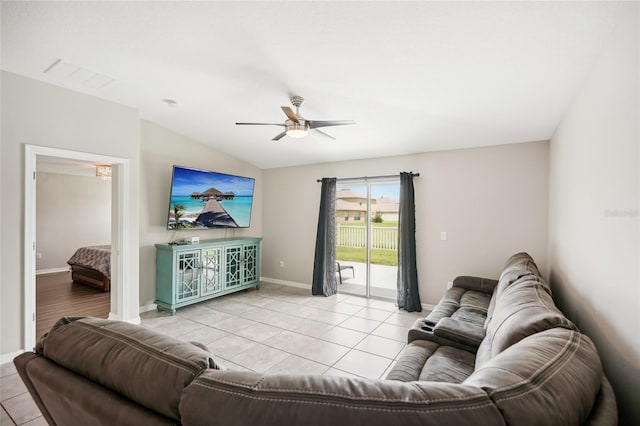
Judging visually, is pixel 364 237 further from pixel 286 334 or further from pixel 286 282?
pixel 286 334

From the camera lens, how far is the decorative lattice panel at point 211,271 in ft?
15.0

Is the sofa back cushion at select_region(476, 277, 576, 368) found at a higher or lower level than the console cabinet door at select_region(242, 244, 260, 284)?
higher

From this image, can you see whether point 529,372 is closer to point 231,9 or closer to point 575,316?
point 575,316

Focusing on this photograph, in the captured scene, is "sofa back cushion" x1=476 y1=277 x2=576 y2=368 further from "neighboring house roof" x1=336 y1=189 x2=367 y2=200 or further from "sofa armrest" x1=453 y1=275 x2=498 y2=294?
"neighboring house roof" x1=336 y1=189 x2=367 y2=200

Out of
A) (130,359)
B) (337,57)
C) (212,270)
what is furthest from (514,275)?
(212,270)

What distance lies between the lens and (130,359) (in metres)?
0.90

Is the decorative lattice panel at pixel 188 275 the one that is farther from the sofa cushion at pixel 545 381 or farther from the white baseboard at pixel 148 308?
the sofa cushion at pixel 545 381

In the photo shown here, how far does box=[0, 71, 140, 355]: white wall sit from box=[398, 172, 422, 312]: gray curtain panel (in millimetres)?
4027

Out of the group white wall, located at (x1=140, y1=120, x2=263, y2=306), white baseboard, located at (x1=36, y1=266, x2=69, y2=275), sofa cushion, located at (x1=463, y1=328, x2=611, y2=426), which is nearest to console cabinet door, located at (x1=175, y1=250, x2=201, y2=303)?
white wall, located at (x1=140, y1=120, x2=263, y2=306)

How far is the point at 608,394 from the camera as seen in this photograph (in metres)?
1.00

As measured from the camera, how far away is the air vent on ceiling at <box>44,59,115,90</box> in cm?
270

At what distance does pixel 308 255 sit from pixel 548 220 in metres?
3.73

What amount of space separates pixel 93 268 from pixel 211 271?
2.39 metres

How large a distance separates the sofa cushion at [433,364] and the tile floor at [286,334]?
69 cm
